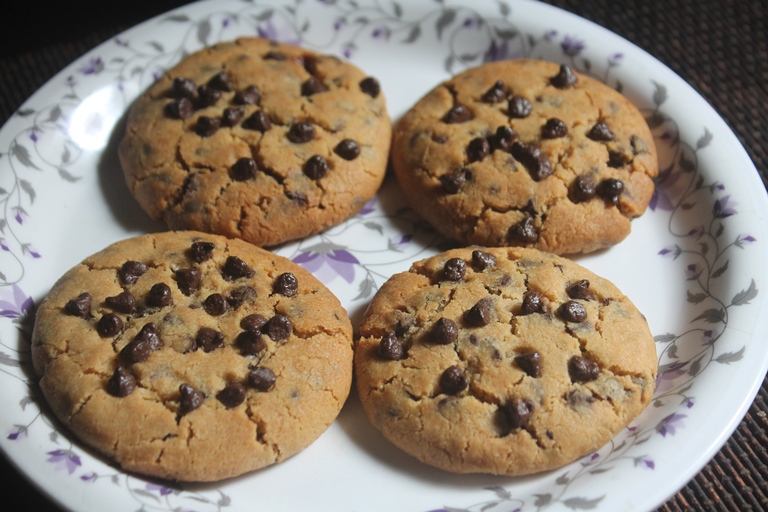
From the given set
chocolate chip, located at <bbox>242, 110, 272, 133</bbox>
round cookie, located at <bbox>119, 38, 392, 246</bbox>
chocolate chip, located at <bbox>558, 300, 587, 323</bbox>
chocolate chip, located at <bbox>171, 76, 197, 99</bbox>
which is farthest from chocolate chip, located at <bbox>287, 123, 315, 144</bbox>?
chocolate chip, located at <bbox>558, 300, 587, 323</bbox>

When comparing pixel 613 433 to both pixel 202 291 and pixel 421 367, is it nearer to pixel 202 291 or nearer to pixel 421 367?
pixel 421 367

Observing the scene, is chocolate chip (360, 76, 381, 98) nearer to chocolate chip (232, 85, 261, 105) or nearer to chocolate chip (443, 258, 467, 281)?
chocolate chip (232, 85, 261, 105)

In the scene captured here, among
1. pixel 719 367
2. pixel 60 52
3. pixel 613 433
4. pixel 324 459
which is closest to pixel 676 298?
pixel 719 367

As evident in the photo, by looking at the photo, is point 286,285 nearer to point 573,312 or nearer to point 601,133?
point 573,312

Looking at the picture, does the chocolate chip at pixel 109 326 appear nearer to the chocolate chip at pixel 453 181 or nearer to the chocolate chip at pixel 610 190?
the chocolate chip at pixel 453 181

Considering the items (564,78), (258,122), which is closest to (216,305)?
(258,122)

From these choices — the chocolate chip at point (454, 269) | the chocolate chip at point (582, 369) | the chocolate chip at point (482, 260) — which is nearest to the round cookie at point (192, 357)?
the chocolate chip at point (454, 269)
